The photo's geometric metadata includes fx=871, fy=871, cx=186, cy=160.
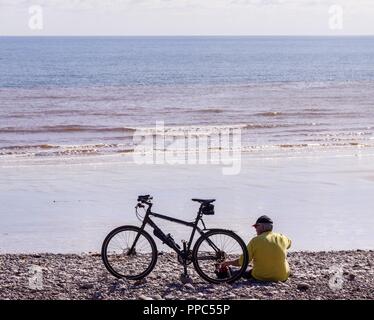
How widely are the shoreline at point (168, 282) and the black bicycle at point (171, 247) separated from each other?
0.13 metres

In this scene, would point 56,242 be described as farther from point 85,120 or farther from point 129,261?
point 85,120

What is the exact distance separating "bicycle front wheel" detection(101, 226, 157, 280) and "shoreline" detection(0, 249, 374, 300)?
13 centimetres

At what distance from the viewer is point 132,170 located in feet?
66.2

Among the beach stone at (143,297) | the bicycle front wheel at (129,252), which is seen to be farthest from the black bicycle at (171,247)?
the beach stone at (143,297)

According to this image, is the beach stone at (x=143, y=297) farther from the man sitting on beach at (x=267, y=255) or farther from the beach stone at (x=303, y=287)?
the beach stone at (x=303, y=287)

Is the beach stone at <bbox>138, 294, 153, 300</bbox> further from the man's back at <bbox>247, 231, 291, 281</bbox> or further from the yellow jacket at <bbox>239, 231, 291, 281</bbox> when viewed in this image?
the man's back at <bbox>247, 231, 291, 281</bbox>

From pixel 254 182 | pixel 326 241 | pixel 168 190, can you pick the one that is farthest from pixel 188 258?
pixel 254 182

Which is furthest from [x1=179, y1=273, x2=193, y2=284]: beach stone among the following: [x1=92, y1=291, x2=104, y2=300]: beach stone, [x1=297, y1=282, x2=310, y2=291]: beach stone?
[x1=297, y1=282, x2=310, y2=291]: beach stone

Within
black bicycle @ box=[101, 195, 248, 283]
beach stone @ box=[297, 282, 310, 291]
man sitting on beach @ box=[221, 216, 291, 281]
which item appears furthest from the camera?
black bicycle @ box=[101, 195, 248, 283]

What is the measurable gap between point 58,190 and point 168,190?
2178 mm

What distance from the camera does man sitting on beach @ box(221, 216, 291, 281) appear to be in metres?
9.39

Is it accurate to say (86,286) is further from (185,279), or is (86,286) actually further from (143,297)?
(185,279)

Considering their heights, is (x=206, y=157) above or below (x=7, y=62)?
below

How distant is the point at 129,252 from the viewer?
9852 mm
